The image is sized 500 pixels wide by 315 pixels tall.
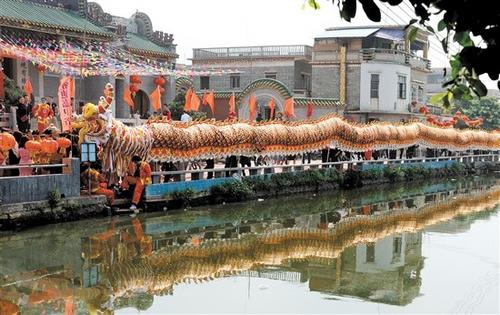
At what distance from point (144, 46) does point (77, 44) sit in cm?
624

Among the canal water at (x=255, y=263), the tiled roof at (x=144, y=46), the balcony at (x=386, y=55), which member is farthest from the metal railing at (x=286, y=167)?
the tiled roof at (x=144, y=46)

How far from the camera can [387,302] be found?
30.5ft

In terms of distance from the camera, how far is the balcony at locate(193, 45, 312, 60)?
4031 cm

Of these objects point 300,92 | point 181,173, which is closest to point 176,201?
point 181,173

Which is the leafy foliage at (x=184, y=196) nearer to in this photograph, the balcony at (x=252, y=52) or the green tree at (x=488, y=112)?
the balcony at (x=252, y=52)

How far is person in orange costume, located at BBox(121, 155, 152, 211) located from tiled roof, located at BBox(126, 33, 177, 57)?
1332 centimetres

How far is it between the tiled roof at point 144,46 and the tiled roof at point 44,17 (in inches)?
113

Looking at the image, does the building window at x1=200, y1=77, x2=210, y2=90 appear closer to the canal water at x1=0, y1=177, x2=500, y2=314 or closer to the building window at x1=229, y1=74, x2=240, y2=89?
the building window at x1=229, y1=74, x2=240, y2=89

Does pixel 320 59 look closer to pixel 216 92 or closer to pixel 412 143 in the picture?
pixel 216 92

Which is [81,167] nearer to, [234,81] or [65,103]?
[65,103]

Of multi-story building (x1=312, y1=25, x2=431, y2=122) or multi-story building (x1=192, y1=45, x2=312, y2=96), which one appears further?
multi-story building (x1=192, y1=45, x2=312, y2=96)

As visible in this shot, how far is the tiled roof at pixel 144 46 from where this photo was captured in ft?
95.2

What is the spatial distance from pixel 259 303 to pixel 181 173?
28.0 feet

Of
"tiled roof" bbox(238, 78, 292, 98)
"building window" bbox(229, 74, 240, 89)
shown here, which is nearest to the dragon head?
"tiled roof" bbox(238, 78, 292, 98)
